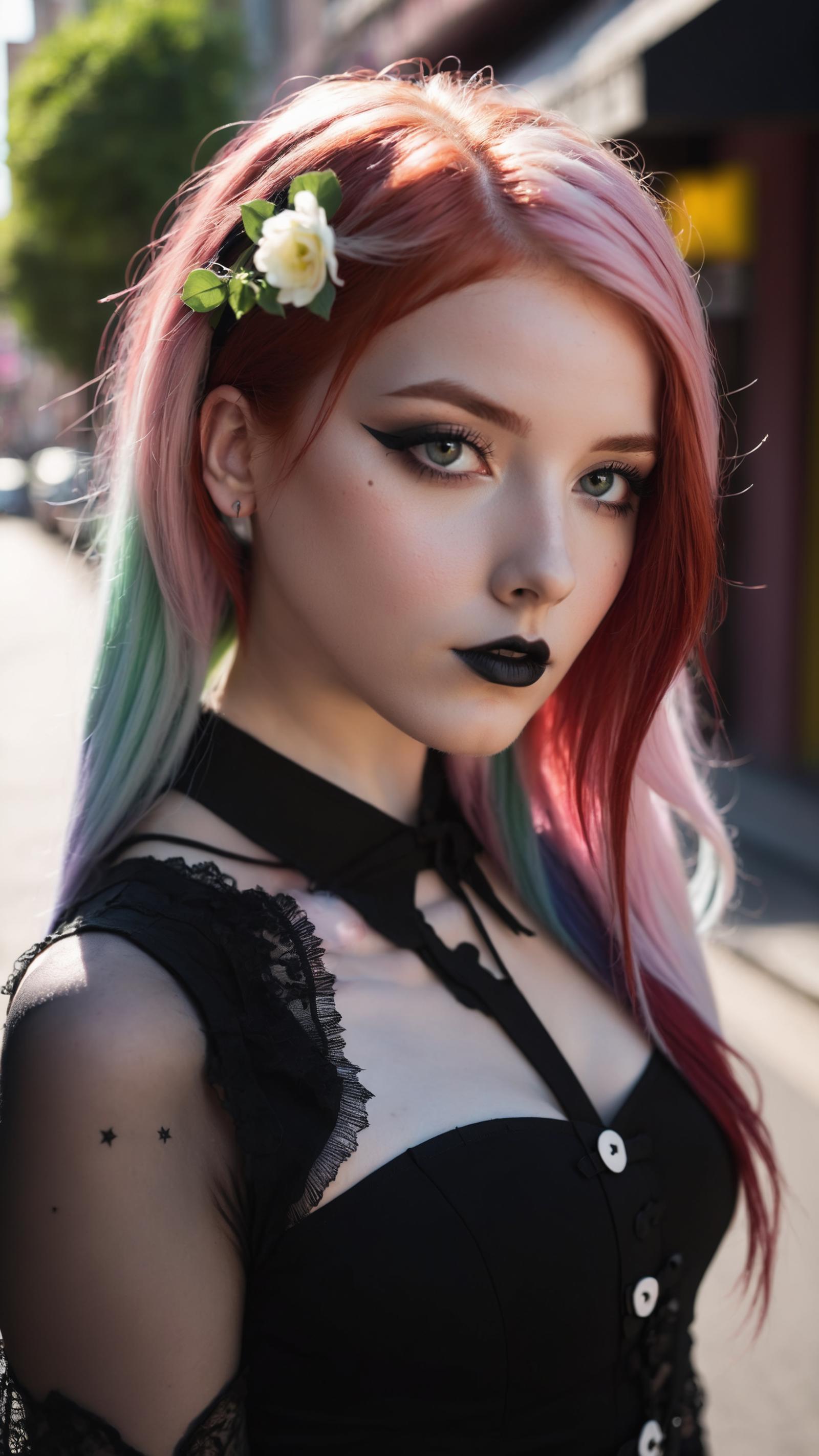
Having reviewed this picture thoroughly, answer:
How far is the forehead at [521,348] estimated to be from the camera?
119 centimetres

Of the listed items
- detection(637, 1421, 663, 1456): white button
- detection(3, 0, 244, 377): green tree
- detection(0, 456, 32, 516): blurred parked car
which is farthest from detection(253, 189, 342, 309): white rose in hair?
detection(0, 456, 32, 516): blurred parked car

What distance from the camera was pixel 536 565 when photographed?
4.04 feet

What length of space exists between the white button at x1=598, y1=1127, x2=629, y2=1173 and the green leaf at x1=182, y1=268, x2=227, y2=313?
994 millimetres

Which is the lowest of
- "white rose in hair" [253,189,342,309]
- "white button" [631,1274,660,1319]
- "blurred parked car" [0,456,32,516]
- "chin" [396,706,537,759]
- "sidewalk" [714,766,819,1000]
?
"blurred parked car" [0,456,32,516]

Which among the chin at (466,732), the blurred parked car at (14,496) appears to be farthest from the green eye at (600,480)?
the blurred parked car at (14,496)

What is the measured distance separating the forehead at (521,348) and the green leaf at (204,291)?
19 centimetres

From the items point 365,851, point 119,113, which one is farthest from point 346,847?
point 119,113

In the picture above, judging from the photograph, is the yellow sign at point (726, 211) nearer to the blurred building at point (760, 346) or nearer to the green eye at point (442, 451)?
the blurred building at point (760, 346)

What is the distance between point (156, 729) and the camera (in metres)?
1.44

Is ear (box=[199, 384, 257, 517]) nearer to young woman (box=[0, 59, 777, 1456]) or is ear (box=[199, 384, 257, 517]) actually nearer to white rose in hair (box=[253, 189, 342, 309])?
young woman (box=[0, 59, 777, 1456])

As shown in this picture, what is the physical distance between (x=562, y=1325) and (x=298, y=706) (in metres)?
0.73

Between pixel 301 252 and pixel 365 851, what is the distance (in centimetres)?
69

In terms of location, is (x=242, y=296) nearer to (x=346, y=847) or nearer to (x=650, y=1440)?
(x=346, y=847)

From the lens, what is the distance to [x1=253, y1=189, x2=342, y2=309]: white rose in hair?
1180 millimetres
